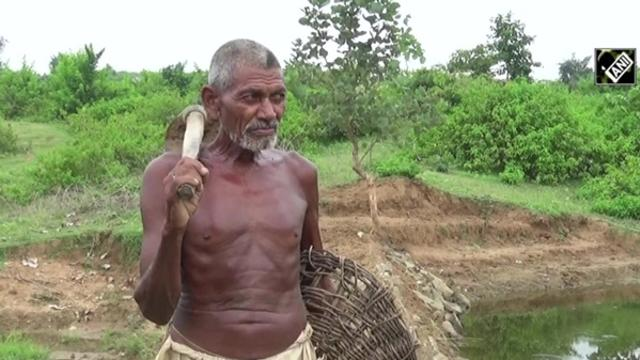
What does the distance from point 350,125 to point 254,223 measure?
321 inches

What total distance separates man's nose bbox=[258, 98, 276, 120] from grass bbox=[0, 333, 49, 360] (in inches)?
207

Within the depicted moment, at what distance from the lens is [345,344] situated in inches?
106

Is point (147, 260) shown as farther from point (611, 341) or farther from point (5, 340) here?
point (611, 341)

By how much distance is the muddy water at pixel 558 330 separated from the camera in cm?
1027

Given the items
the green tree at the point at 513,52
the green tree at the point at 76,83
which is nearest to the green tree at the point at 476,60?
the green tree at the point at 513,52

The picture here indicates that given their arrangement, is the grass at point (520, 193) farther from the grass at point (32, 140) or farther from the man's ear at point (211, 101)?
the man's ear at point (211, 101)

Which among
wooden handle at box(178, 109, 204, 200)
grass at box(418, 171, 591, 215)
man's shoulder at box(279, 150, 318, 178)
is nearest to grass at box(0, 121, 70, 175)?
grass at box(418, 171, 591, 215)

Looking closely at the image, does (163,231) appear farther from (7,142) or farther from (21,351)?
(7,142)

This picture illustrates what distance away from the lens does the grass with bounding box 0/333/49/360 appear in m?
7.20

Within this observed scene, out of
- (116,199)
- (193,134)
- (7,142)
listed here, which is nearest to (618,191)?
(116,199)

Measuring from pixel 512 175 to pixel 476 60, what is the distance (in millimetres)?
9023

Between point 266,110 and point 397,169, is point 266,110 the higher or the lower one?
the higher one

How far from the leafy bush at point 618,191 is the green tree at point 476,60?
8024 mm

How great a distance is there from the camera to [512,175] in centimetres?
1622
